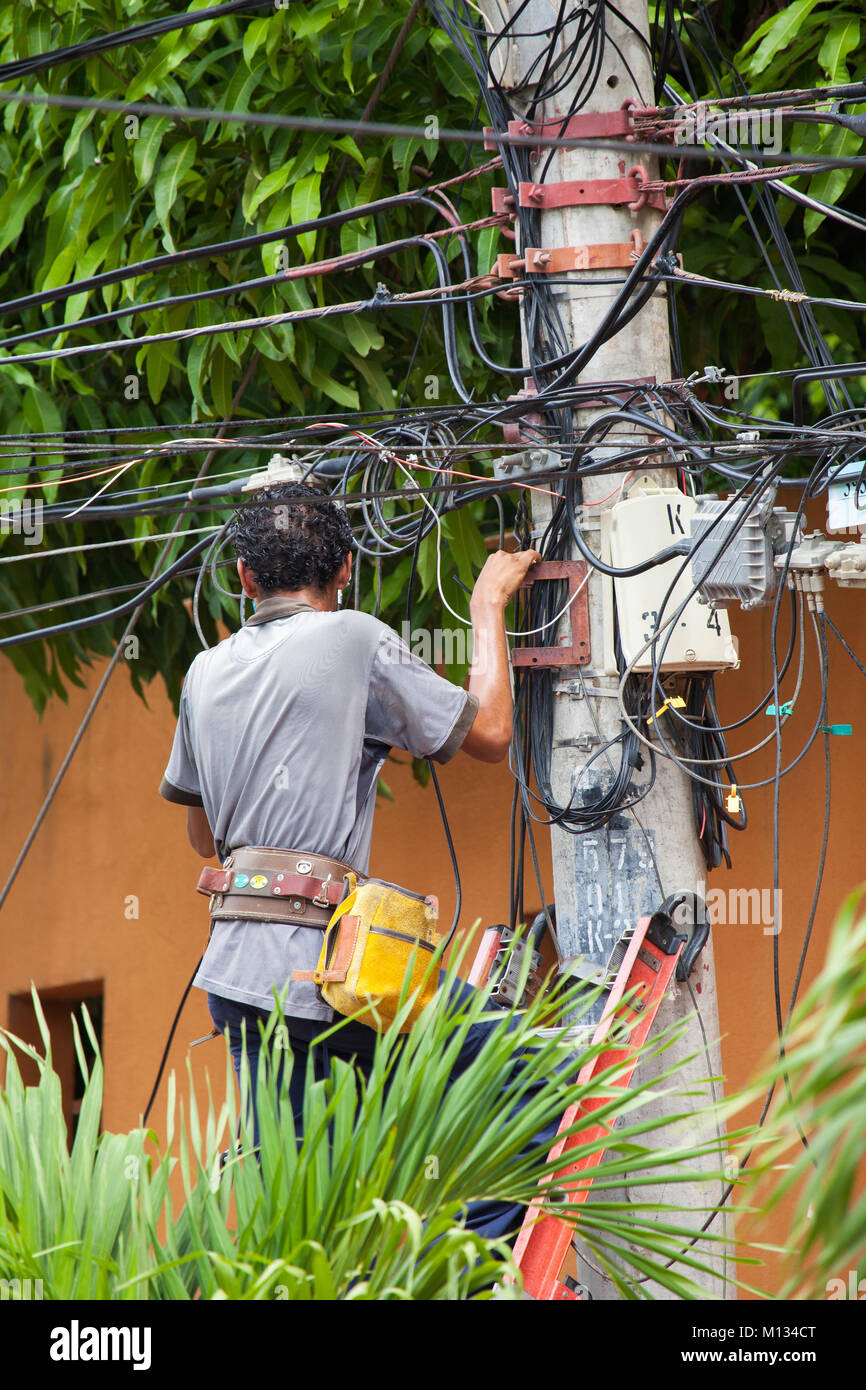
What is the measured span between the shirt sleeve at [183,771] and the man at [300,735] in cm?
12

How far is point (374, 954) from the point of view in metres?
3.17

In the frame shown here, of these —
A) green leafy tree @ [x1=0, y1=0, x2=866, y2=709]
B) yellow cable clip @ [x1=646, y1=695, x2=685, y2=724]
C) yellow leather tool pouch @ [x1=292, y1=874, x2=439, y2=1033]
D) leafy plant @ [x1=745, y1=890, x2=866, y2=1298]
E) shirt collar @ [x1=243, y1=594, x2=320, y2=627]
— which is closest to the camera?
leafy plant @ [x1=745, y1=890, x2=866, y2=1298]

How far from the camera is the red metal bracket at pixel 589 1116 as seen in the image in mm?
2918

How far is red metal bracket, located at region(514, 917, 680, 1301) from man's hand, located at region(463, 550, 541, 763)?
576 mm

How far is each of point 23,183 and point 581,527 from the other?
275cm

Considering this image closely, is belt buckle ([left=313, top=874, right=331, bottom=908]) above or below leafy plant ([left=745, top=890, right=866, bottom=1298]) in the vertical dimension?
above

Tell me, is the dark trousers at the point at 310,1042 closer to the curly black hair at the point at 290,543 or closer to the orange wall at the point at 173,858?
the curly black hair at the point at 290,543

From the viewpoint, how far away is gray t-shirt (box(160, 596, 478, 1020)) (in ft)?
10.9

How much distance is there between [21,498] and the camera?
537cm

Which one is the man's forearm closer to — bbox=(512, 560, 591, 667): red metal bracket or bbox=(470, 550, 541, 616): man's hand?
bbox=(470, 550, 541, 616): man's hand

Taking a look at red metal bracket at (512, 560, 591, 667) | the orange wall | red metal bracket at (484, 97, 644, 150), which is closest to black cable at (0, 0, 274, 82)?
red metal bracket at (484, 97, 644, 150)

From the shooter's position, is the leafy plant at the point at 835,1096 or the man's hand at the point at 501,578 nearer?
the leafy plant at the point at 835,1096

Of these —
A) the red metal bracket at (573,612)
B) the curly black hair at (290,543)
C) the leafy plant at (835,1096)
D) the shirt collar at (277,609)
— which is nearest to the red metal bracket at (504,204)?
the red metal bracket at (573,612)
